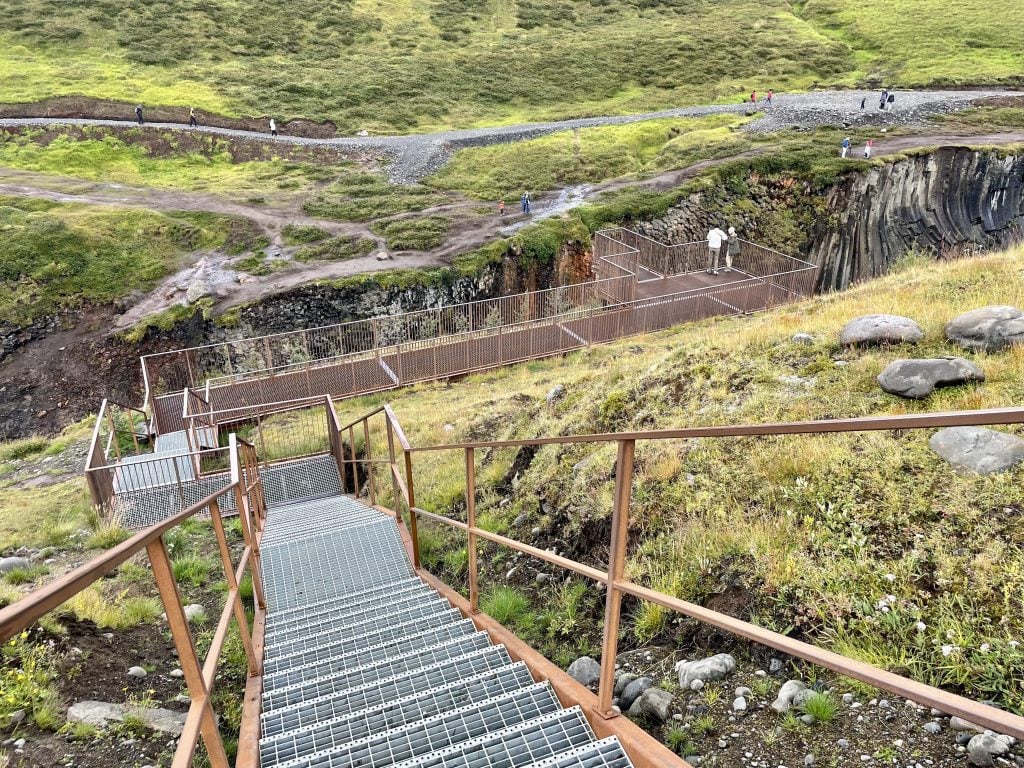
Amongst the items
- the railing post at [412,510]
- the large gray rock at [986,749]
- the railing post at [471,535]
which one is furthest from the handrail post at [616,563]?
the railing post at [412,510]

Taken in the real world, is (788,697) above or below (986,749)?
below

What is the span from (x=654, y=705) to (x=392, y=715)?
1.44 metres

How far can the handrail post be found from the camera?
2.75 metres

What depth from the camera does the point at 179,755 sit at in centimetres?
192

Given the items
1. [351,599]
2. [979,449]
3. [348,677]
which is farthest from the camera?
[351,599]

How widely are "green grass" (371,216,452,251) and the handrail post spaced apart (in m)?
24.2

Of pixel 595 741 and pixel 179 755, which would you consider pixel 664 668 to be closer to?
pixel 595 741

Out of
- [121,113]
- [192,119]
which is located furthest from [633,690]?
[121,113]

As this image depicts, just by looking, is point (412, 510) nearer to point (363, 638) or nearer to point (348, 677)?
point (363, 638)

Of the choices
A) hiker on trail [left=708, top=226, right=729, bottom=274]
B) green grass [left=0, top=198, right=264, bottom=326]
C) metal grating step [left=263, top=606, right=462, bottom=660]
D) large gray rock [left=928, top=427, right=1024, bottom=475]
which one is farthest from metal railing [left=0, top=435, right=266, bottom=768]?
green grass [left=0, top=198, right=264, bottom=326]

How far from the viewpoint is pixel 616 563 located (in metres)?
2.82

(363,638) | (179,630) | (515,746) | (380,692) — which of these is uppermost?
(179,630)

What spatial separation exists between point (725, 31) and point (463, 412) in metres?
61.6

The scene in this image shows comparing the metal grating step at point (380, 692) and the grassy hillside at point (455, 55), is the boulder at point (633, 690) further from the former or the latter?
the grassy hillside at point (455, 55)
